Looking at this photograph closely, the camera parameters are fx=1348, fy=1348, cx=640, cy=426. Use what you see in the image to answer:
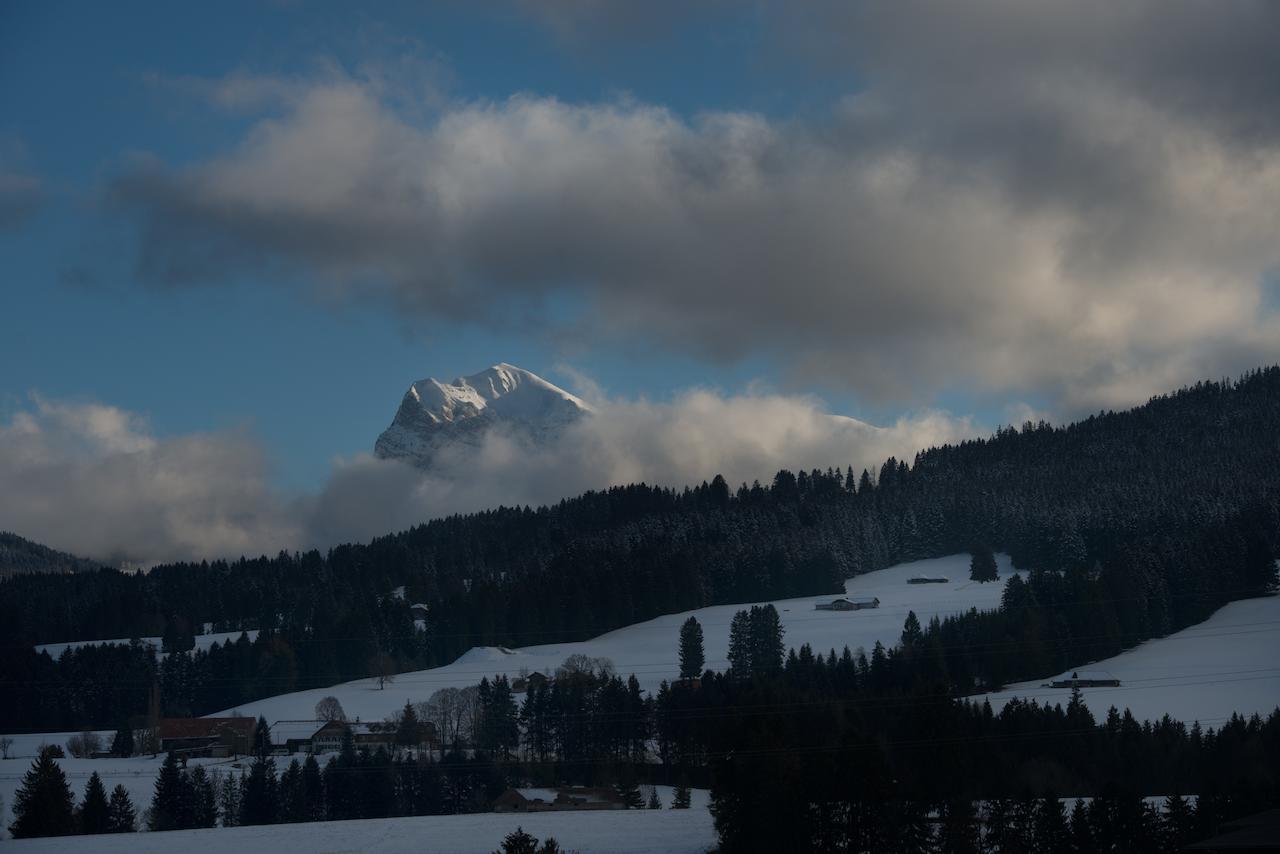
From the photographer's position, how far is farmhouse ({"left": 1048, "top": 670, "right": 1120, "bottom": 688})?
124 m

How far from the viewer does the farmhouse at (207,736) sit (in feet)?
431

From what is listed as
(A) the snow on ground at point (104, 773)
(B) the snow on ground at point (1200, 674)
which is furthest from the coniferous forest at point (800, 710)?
(A) the snow on ground at point (104, 773)

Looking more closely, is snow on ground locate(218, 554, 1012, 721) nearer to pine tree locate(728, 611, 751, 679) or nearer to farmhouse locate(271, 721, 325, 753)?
pine tree locate(728, 611, 751, 679)

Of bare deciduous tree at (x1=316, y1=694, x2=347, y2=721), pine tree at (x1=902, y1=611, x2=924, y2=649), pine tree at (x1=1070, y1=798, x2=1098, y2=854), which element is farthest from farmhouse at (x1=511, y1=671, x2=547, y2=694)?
pine tree at (x1=1070, y1=798, x2=1098, y2=854)

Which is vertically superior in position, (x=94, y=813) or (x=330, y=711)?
(x=330, y=711)

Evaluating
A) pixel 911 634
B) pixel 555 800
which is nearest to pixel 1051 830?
pixel 555 800

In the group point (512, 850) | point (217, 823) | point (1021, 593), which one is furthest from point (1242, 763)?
point (217, 823)

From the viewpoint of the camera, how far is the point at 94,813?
91.8 m

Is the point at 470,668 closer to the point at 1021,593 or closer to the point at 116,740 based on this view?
the point at 116,740

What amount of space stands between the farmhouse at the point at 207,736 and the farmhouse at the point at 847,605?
75335mm

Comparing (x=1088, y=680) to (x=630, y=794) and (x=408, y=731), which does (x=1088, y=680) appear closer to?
(x=630, y=794)

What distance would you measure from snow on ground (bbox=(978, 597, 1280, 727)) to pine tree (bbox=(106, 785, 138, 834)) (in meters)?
68.0

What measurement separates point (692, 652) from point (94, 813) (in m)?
68.5

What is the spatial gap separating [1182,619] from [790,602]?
56435mm
